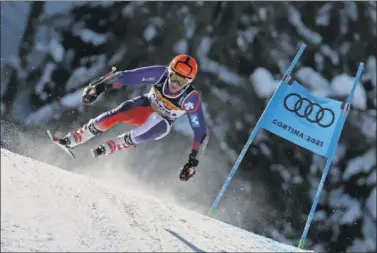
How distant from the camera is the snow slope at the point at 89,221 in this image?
3.53m

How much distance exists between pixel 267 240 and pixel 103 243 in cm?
167

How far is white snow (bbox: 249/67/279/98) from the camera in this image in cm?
1171

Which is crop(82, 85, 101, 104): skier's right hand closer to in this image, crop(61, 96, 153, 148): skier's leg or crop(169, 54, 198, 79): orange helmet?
crop(61, 96, 153, 148): skier's leg

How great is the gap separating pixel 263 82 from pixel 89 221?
8.61 m

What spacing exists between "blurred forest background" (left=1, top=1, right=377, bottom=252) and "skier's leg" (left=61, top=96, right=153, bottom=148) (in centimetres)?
114

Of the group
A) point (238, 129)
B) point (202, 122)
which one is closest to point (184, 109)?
point (202, 122)

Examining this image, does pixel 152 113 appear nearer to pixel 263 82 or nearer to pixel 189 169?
pixel 189 169

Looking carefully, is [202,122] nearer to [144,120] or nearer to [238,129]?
[144,120]

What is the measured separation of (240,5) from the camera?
34.7 feet

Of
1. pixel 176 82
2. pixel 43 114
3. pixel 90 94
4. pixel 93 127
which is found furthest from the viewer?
pixel 43 114

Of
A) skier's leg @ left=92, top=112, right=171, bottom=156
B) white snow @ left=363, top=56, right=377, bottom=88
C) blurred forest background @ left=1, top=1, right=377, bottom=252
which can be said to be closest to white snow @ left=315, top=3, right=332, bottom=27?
blurred forest background @ left=1, top=1, right=377, bottom=252

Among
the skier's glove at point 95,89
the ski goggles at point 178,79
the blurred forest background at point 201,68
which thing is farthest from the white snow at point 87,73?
the ski goggles at point 178,79

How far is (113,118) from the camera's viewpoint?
5480 mm

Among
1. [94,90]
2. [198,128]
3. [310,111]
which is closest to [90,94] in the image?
[94,90]
